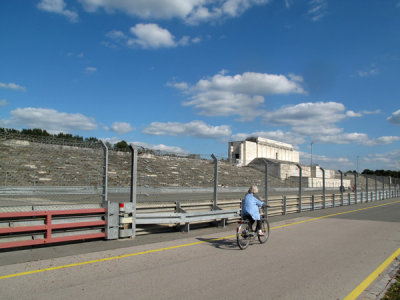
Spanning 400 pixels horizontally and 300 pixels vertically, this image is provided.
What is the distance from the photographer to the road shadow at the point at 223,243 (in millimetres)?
8289

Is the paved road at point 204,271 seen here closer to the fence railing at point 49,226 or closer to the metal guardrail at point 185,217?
the fence railing at point 49,226

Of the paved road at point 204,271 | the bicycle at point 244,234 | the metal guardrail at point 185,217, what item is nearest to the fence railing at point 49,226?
the paved road at point 204,271

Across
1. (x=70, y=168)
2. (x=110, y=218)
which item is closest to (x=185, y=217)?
(x=110, y=218)

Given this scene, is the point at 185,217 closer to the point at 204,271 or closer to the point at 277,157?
the point at 204,271

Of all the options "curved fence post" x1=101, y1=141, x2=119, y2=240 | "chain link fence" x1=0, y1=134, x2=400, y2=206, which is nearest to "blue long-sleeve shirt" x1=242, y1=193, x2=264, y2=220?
"chain link fence" x1=0, y1=134, x2=400, y2=206

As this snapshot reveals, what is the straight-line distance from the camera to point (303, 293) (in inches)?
196

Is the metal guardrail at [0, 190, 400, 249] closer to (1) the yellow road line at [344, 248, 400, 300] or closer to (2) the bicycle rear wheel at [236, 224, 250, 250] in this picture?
(2) the bicycle rear wheel at [236, 224, 250, 250]

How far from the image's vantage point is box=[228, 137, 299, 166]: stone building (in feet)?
275

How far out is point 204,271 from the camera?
6023mm

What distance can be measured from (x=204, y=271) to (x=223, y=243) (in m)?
2.86

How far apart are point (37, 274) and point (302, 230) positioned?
28.3ft

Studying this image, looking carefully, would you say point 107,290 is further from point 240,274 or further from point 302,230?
point 302,230

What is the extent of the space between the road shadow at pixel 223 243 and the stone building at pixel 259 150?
2450 inches

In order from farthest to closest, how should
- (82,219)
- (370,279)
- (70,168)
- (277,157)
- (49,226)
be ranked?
(277,157) < (70,168) < (82,219) < (49,226) < (370,279)
